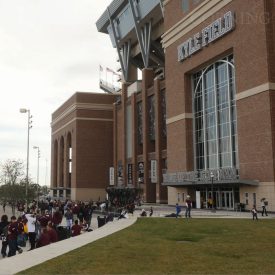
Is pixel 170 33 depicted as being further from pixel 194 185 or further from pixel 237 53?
pixel 194 185

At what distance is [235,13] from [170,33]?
1428 cm

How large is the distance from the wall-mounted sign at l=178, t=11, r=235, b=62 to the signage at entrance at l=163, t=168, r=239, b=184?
14.0m

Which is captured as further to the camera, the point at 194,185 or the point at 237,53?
the point at 194,185

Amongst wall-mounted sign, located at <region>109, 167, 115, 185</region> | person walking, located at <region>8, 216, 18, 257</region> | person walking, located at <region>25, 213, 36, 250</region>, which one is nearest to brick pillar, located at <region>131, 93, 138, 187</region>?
wall-mounted sign, located at <region>109, 167, 115, 185</region>

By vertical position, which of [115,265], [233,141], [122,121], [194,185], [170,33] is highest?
[170,33]

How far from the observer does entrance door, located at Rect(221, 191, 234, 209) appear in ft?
158

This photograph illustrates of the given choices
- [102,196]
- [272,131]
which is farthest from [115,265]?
[102,196]

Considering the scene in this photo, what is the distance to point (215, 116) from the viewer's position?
173ft

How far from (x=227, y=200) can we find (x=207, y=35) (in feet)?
59.1

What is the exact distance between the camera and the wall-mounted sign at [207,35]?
48138 millimetres

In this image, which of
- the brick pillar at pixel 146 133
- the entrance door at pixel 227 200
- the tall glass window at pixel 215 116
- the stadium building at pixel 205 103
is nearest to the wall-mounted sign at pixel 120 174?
the stadium building at pixel 205 103

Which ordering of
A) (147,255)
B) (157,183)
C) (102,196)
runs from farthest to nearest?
(102,196) → (157,183) → (147,255)

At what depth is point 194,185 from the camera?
53219mm

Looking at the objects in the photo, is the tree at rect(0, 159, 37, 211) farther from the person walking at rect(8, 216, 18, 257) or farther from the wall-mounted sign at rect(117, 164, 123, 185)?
the person walking at rect(8, 216, 18, 257)
